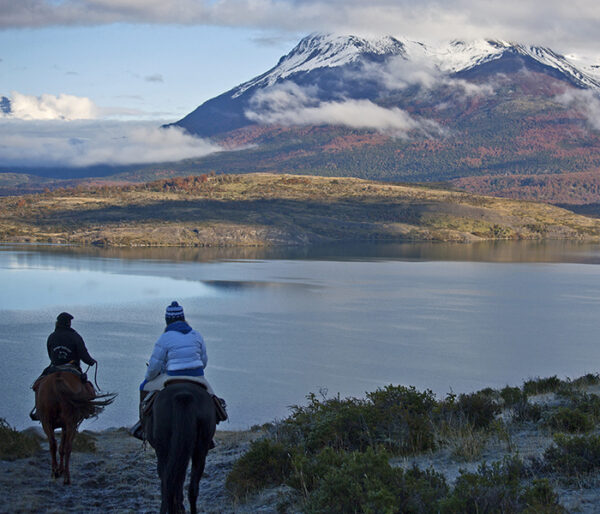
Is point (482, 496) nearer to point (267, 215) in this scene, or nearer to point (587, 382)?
point (587, 382)

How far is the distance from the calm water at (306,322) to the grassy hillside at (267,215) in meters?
33.7

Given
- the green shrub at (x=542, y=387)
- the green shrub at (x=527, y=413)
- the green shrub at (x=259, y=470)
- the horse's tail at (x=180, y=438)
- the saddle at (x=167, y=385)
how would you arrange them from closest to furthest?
1. the horse's tail at (x=180, y=438)
2. the saddle at (x=167, y=385)
3. the green shrub at (x=259, y=470)
4. the green shrub at (x=527, y=413)
5. the green shrub at (x=542, y=387)

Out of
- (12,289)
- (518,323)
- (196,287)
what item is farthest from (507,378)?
(12,289)

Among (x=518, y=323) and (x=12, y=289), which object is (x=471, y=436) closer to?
(x=518, y=323)

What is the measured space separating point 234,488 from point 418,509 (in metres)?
3.01

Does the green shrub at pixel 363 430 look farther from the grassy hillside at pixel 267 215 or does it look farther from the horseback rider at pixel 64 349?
the grassy hillside at pixel 267 215

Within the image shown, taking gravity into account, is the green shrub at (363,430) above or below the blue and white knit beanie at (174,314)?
below

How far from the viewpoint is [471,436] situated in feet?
30.6

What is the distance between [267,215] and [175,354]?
118 m

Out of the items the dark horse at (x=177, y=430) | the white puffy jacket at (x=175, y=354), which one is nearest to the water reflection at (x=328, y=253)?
the white puffy jacket at (x=175, y=354)

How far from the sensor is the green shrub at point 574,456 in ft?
25.6

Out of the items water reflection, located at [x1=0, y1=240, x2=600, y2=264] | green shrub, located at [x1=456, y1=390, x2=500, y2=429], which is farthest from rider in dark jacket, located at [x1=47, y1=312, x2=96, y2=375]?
water reflection, located at [x1=0, y1=240, x2=600, y2=264]

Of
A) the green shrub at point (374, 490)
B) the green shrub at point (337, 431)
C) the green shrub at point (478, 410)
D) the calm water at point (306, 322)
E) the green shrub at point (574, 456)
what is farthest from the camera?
the calm water at point (306, 322)

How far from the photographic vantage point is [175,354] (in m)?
7.66
